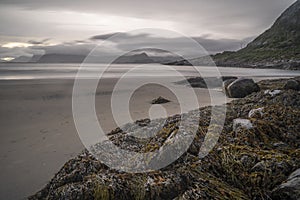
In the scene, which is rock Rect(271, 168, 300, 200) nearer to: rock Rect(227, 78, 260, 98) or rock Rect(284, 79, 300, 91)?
rock Rect(284, 79, 300, 91)

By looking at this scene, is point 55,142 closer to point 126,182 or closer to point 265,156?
point 126,182

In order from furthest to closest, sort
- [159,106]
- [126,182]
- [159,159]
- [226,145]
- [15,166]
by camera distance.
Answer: [159,106] → [15,166] → [226,145] → [159,159] → [126,182]

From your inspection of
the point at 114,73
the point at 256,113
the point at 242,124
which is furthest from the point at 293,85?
the point at 114,73

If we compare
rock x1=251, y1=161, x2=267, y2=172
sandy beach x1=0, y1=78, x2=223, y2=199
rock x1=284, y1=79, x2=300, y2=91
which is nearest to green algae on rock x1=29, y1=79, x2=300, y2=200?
rock x1=251, y1=161, x2=267, y2=172

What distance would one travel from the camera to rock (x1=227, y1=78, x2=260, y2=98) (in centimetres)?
963

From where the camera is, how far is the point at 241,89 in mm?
9672

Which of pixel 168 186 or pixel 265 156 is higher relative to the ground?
pixel 265 156

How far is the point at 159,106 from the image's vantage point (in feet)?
27.1

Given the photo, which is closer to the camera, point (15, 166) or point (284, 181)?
point (284, 181)

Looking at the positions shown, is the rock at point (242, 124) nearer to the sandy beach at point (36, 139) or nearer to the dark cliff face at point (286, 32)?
the sandy beach at point (36, 139)

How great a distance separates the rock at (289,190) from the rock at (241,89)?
776 cm

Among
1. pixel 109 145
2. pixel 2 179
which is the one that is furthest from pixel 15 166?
pixel 109 145

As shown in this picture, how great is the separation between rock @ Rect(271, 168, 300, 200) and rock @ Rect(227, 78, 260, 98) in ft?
25.4

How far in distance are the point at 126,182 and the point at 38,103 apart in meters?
7.55
